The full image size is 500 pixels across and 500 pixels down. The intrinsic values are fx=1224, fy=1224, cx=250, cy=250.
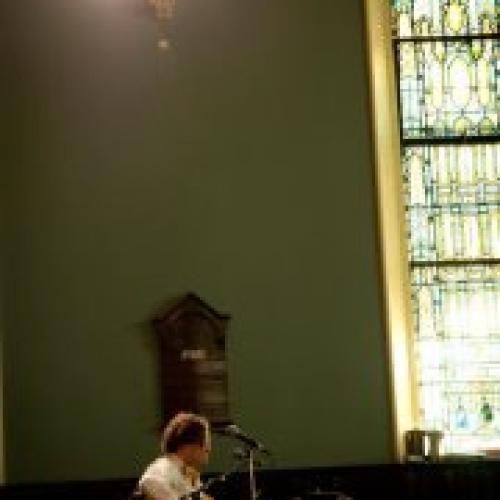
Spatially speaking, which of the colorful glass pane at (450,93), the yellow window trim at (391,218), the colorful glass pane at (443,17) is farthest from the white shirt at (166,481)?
the colorful glass pane at (443,17)

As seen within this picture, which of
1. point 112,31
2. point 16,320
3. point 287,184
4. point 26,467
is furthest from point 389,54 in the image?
point 26,467

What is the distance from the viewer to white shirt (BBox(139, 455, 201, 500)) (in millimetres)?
4617

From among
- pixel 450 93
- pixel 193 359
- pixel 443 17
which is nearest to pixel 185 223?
pixel 193 359

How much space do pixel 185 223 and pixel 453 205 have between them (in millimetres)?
1859

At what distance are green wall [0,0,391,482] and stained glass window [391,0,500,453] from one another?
57cm

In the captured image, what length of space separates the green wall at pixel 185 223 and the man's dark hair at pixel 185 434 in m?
2.62

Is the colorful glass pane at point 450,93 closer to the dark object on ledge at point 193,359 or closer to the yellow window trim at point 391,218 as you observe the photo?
the yellow window trim at point 391,218

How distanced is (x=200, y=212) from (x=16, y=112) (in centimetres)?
130

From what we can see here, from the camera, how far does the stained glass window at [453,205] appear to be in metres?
8.03

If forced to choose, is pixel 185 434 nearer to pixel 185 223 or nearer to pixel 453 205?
pixel 185 223

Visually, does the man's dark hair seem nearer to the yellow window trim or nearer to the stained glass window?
the yellow window trim

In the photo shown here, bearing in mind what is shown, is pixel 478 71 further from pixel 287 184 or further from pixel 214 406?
pixel 214 406

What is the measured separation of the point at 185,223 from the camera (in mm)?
7641

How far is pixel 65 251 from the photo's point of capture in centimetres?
755
